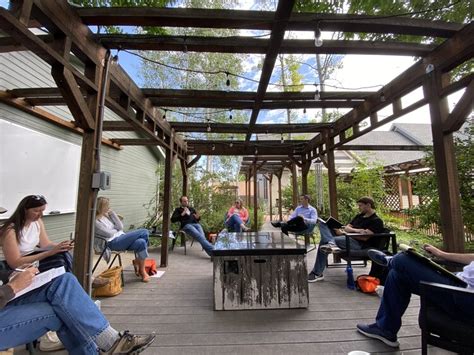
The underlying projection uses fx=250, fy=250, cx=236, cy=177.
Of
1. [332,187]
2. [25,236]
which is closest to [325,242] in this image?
[332,187]

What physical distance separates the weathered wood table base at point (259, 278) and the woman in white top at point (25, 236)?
143 centimetres

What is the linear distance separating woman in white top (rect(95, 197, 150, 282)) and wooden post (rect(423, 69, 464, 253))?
11.2ft

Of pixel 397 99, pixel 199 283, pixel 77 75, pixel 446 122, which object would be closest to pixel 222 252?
pixel 199 283

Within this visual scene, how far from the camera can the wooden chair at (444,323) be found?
4.48 ft

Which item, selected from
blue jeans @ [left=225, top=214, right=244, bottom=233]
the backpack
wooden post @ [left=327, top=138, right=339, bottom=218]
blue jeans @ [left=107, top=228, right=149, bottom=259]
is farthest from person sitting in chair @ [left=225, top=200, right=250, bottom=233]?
the backpack

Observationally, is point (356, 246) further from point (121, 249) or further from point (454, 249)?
point (121, 249)

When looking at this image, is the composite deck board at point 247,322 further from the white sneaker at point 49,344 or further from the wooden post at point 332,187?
the wooden post at point 332,187

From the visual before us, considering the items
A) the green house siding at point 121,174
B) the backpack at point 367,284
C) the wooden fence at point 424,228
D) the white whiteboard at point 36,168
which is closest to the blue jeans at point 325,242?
the backpack at point 367,284

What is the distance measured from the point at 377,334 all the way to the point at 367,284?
1.15 m

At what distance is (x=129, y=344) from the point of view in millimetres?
1594

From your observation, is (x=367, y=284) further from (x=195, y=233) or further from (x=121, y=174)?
(x=121, y=174)

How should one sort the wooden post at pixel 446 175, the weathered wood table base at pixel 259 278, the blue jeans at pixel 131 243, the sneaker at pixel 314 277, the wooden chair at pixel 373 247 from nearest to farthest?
the wooden post at pixel 446 175 → the weathered wood table base at pixel 259 278 → the wooden chair at pixel 373 247 → the blue jeans at pixel 131 243 → the sneaker at pixel 314 277

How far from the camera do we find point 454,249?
217 centimetres

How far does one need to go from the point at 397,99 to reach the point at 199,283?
Answer: 354 centimetres
